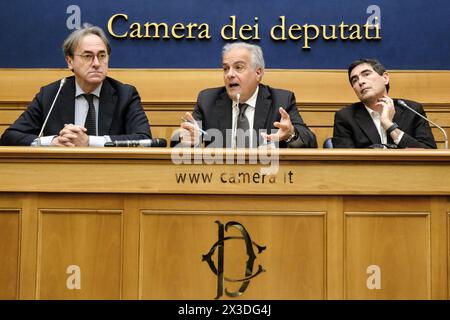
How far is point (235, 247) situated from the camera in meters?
2.25

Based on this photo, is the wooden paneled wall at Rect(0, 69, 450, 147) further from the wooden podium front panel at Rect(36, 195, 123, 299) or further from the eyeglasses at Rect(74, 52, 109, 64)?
the wooden podium front panel at Rect(36, 195, 123, 299)

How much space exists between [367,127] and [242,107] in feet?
2.43

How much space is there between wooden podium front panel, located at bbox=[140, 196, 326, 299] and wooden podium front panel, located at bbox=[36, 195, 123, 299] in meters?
0.12

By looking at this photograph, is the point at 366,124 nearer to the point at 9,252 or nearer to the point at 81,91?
the point at 81,91

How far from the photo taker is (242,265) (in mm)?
2238

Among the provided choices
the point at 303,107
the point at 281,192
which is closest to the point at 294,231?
the point at 281,192

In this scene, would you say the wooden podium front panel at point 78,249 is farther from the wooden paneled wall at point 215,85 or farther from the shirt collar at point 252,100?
the wooden paneled wall at point 215,85

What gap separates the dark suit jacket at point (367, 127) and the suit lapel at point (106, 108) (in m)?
1.28

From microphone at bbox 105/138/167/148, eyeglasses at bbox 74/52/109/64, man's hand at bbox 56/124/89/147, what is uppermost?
eyeglasses at bbox 74/52/109/64

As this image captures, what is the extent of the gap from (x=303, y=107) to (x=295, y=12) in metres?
0.72

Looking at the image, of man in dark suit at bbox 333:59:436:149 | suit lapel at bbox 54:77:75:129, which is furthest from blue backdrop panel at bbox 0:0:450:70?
suit lapel at bbox 54:77:75:129

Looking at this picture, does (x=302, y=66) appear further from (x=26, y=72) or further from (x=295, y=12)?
(x=26, y=72)

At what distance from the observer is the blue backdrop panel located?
434 cm

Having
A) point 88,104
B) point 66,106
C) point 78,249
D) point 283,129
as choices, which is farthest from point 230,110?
point 78,249
